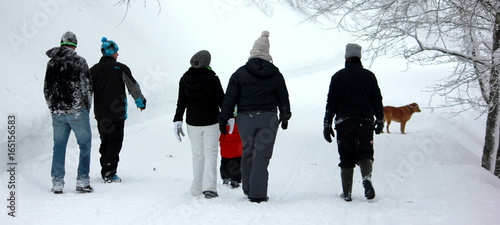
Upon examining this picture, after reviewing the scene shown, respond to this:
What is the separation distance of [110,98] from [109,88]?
136 millimetres

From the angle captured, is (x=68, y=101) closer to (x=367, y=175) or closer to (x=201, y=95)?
(x=201, y=95)

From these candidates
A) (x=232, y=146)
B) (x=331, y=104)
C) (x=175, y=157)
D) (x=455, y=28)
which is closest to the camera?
(x=331, y=104)

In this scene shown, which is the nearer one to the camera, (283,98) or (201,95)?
(283,98)

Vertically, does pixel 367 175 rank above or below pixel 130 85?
below

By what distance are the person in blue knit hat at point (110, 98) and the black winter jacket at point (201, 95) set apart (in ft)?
3.54

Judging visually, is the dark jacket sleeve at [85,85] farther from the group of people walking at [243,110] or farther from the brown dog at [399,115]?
the brown dog at [399,115]

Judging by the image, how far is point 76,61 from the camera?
5.44 m

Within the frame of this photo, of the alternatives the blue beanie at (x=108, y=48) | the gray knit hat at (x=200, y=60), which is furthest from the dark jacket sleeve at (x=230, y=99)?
the blue beanie at (x=108, y=48)

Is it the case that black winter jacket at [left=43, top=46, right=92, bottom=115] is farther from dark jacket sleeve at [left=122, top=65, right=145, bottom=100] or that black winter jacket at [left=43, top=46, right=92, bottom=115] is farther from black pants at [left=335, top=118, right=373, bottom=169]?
black pants at [left=335, top=118, right=373, bottom=169]

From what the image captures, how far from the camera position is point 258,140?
5.39 meters

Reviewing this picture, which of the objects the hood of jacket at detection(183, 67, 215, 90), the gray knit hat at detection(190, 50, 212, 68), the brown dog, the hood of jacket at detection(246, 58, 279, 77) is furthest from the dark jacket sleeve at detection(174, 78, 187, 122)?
the brown dog

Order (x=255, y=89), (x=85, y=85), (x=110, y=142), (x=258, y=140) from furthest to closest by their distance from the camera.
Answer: (x=110, y=142) < (x=85, y=85) < (x=258, y=140) < (x=255, y=89)

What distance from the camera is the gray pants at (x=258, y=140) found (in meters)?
5.33

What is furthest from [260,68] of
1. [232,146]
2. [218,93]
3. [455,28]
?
[455,28]
